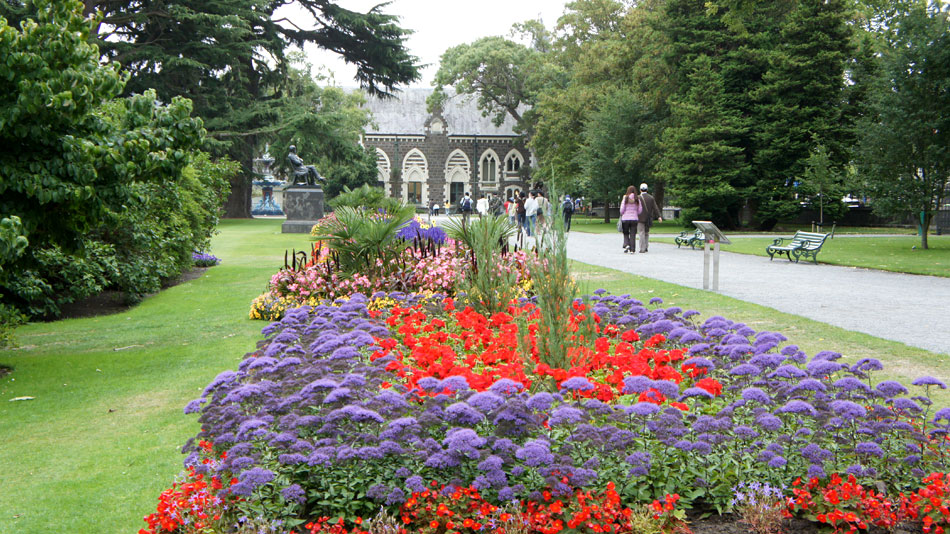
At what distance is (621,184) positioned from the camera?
39875 millimetres

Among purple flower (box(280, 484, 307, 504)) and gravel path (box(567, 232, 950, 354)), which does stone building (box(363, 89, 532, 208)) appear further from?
purple flower (box(280, 484, 307, 504))

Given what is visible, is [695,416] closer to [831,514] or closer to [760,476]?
[760,476]

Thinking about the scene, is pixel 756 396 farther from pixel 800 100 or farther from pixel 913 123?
pixel 800 100

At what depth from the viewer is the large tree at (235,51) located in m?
31.4

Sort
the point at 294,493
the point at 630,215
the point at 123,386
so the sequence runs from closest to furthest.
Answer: the point at 294,493 → the point at 123,386 → the point at 630,215

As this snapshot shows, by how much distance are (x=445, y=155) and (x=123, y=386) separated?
65268 millimetres

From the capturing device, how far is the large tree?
31422 mm

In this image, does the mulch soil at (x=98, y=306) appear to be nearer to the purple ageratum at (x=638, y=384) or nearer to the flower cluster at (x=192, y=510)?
the flower cluster at (x=192, y=510)

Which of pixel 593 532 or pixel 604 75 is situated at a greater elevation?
pixel 604 75

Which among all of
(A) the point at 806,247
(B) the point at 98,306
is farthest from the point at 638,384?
(A) the point at 806,247

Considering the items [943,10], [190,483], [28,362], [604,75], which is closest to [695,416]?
[190,483]

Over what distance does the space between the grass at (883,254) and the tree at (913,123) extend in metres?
1.30

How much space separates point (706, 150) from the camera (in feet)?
107

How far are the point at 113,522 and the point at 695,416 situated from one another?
292cm
